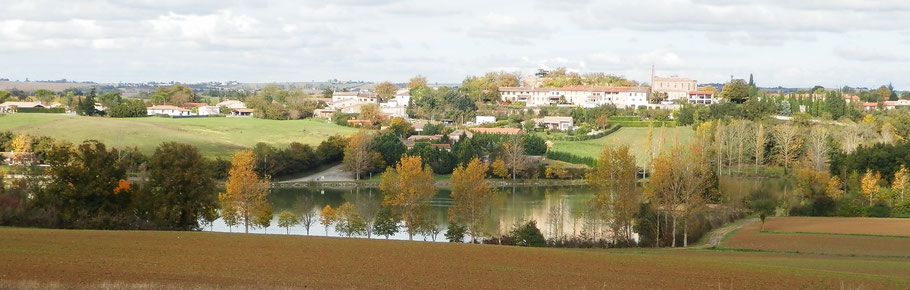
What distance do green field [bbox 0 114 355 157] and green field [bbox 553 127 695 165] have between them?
710 inches

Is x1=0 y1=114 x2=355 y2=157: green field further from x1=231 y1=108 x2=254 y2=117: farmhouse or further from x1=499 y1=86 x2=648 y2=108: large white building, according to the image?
x1=499 y1=86 x2=648 y2=108: large white building

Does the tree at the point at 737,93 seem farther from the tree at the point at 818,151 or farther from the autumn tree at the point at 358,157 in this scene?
the autumn tree at the point at 358,157

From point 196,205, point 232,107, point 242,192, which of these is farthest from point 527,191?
point 232,107

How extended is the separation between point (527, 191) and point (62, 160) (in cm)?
2966

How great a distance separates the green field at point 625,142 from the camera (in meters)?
65.5

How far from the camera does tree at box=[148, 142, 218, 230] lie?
2981 cm

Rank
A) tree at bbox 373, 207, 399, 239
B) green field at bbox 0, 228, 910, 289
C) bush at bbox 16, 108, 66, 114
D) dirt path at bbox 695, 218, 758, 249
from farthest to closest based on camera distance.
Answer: bush at bbox 16, 108, 66, 114 < tree at bbox 373, 207, 399, 239 < dirt path at bbox 695, 218, 758, 249 < green field at bbox 0, 228, 910, 289

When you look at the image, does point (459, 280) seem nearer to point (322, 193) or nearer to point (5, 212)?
point (5, 212)

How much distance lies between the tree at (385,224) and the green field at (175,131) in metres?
31.4

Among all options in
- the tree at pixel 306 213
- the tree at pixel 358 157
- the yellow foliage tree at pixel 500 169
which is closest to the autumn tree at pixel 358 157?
the tree at pixel 358 157

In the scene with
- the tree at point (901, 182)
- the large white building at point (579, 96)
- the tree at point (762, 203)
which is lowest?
the tree at point (762, 203)

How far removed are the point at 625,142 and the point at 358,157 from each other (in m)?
23.4

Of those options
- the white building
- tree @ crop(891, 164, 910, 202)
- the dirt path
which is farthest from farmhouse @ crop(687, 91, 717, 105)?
the dirt path

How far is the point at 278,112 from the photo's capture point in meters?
88.6
